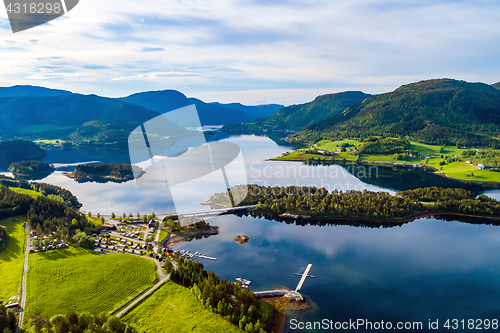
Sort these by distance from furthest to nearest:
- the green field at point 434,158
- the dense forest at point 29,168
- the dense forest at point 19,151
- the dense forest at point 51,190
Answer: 1. the dense forest at point 19,151
2. the dense forest at point 29,168
3. the green field at point 434,158
4. the dense forest at point 51,190

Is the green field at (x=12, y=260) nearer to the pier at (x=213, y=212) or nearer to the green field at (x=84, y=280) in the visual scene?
the green field at (x=84, y=280)

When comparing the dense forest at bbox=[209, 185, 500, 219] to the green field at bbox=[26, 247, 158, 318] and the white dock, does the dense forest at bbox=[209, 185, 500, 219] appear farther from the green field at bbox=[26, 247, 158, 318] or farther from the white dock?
the green field at bbox=[26, 247, 158, 318]

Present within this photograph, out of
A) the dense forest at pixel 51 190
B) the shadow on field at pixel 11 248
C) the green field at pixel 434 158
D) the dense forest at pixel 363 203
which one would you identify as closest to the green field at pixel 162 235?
the dense forest at pixel 363 203

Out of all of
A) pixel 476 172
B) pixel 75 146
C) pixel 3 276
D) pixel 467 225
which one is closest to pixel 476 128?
pixel 476 172

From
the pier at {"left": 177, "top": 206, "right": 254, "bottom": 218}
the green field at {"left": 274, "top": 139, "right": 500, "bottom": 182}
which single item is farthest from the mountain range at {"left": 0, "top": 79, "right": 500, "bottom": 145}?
the pier at {"left": 177, "top": 206, "right": 254, "bottom": 218}

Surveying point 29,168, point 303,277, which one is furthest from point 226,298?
point 29,168

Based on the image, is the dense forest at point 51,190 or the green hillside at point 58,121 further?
the green hillside at point 58,121

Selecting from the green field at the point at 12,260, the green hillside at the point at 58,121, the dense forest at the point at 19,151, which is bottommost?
the green field at the point at 12,260

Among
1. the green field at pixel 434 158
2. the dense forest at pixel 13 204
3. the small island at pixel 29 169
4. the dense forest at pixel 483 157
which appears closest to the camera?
the dense forest at pixel 13 204
